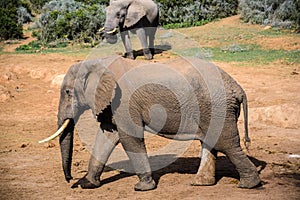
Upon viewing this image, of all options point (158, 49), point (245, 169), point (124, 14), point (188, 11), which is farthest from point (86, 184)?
point (188, 11)

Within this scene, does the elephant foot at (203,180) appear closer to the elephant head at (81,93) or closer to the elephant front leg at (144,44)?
the elephant head at (81,93)

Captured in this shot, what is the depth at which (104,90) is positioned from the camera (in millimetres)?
5707

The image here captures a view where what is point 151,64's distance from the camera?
6027 millimetres

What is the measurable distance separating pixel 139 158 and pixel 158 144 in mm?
Answer: 2410

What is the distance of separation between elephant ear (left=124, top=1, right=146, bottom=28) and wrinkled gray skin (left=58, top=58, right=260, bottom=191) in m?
9.65

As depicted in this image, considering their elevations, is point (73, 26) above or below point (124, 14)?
below

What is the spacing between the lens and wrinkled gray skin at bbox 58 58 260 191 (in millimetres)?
5723

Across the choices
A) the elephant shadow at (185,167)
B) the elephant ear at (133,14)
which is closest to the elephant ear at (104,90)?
the elephant shadow at (185,167)

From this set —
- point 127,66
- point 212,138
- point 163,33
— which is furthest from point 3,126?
point 163,33

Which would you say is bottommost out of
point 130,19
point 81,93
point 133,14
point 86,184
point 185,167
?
point 185,167

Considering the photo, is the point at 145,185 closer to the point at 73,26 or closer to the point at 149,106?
the point at 149,106

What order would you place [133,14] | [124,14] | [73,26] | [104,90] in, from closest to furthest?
[104,90] → [124,14] → [133,14] → [73,26]

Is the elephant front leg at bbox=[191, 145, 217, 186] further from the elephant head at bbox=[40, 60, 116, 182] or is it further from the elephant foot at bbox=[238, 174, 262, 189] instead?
the elephant head at bbox=[40, 60, 116, 182]

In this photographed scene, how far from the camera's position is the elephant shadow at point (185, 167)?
21.5 feet
